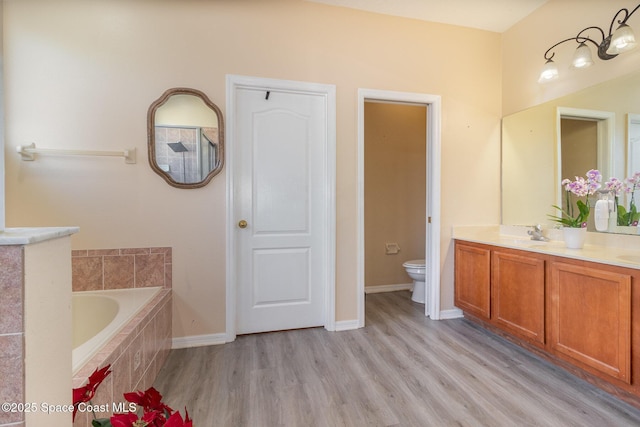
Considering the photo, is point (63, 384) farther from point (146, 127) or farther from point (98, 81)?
point (98, 81)

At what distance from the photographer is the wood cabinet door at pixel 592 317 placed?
4.93 ft

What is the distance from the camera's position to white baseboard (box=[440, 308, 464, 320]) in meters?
2.73

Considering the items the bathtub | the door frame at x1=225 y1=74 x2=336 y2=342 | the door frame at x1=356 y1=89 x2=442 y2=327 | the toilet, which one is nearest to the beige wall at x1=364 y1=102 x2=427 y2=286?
the toilet

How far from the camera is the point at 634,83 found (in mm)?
1873

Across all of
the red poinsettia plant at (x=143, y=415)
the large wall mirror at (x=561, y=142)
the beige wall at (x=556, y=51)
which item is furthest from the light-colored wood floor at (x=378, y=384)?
the beige wall at (x=556, y=51)

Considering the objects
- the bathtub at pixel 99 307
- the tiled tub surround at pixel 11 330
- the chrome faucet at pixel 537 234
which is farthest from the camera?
the chrome faucet at pixel 537 234

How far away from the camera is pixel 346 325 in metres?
2.48

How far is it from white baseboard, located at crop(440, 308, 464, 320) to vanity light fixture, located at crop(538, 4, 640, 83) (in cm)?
215

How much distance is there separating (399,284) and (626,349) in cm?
227

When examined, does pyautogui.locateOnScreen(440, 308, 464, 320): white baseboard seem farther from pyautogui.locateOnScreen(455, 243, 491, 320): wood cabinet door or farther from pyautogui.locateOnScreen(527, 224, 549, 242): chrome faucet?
pyautogui.locateOnScreen(527, 224, 549, 242): chrome faucet

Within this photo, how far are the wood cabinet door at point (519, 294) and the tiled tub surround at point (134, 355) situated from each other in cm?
247

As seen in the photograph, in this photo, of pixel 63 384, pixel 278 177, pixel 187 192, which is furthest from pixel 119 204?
pixel 63 384

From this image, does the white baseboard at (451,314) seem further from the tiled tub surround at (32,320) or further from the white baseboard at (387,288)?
the tiled tub surround at (32,320)

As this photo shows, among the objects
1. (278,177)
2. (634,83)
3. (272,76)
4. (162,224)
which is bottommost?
(162,224)
